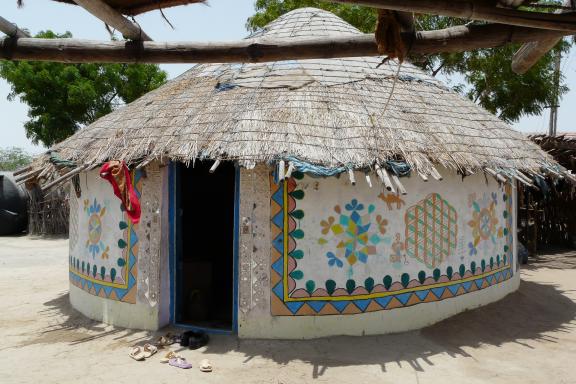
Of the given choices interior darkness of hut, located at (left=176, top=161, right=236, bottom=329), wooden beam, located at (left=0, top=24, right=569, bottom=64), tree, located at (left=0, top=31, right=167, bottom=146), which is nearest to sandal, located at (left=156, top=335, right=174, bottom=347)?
interior darkness of hut, located at (left=176, top=161, right=236, bottom=329)

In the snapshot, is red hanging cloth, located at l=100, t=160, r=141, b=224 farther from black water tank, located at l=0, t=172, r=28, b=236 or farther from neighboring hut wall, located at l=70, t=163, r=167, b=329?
black water tank, located at l=0, t=172, r=28, b=236

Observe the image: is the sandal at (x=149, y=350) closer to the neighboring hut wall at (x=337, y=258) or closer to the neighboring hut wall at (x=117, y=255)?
the neighboring hut wall at (x=117, y=255)

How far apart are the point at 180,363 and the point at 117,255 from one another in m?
1.96

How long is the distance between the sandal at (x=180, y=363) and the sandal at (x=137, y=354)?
1.11ft

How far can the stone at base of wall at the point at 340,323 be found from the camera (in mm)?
5719

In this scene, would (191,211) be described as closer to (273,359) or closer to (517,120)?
(273,359)

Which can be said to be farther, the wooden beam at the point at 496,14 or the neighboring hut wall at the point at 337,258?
the neighboring hut wall at the point at 337,258

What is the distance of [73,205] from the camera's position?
24.9 ft

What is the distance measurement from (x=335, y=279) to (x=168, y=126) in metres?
2.78

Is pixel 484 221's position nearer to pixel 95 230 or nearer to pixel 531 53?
pixel 531 53

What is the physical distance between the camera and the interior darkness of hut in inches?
288

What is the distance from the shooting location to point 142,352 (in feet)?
17.7

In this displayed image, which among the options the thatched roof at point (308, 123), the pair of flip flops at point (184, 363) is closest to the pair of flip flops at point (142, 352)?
the pair of flip flops at point (184, 363)

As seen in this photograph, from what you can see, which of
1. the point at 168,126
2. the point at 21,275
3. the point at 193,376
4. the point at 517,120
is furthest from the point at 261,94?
the point at 517,120
